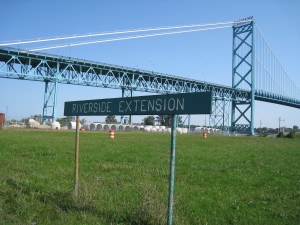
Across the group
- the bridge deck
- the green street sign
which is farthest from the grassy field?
the bridge deck

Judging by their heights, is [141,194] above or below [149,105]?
below

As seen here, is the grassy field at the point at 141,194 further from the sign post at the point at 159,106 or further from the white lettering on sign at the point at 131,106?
the white lettering on sign at the point at 131,106

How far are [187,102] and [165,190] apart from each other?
2615 millimetres

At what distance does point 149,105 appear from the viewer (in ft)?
11.7

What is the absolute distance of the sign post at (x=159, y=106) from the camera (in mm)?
3002

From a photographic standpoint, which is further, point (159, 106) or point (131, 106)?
point (131, 106)

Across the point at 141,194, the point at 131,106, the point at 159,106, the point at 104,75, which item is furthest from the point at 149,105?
the point at 104,75

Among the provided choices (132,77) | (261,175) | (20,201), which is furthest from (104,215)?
(132,77)

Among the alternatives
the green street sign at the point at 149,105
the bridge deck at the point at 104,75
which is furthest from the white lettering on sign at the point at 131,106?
the bridge deck at the point at 104,75

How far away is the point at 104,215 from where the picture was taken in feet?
12.7

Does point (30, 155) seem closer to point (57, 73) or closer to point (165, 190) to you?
point (165, 190)

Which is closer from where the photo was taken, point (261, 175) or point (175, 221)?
point (175, 221)

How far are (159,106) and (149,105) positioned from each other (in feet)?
0.60

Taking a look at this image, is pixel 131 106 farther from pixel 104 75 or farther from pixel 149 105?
pixel 104 75
